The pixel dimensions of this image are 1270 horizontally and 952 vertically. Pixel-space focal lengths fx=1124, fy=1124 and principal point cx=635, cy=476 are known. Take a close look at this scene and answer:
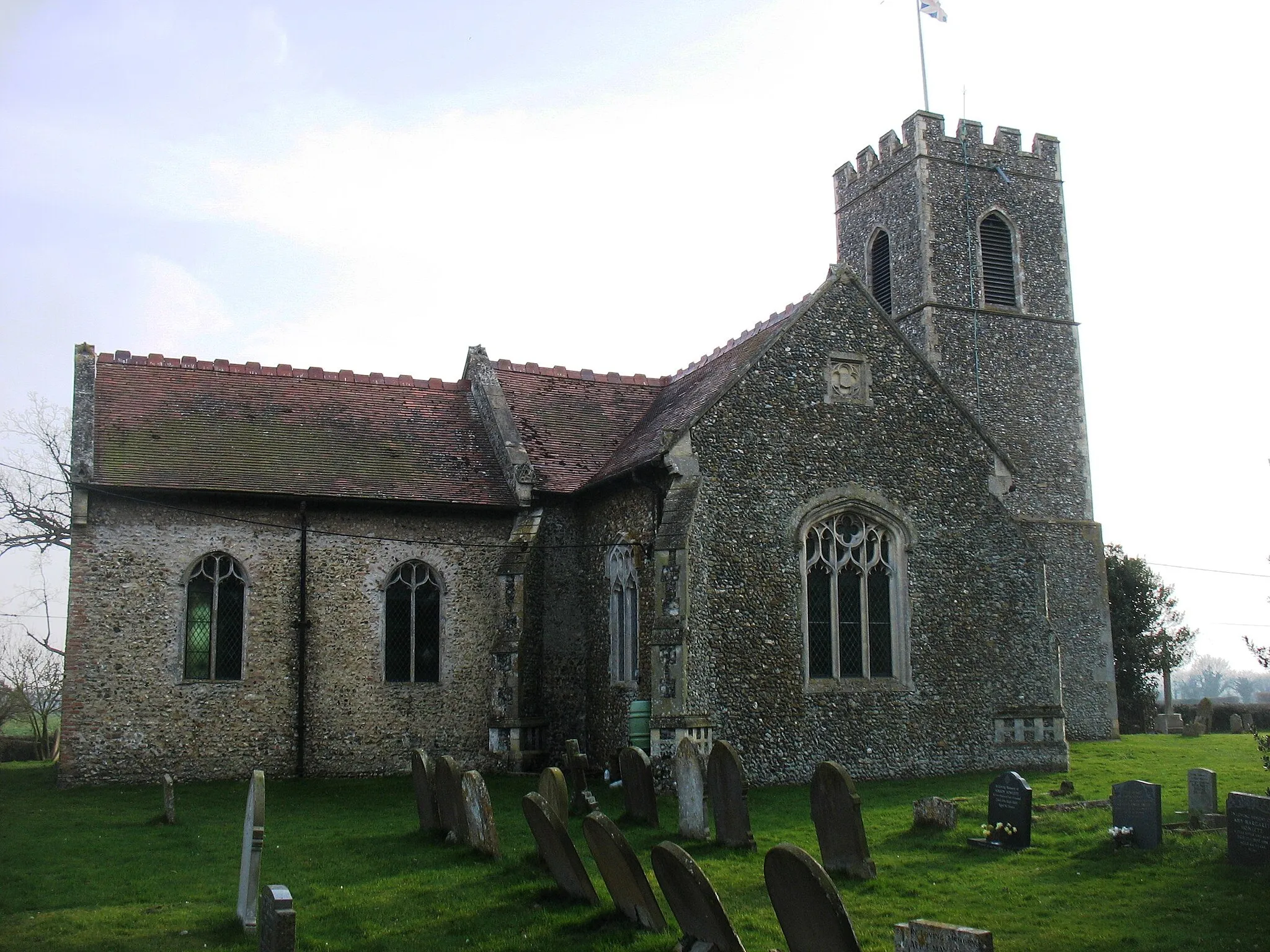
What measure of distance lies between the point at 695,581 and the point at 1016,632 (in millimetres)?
5725

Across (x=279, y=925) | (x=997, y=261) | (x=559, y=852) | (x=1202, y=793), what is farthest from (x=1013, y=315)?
(x=279, y=925)

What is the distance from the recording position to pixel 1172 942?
25.8 ft

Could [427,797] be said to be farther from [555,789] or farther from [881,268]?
[881,268]

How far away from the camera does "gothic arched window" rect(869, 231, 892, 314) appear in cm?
2933

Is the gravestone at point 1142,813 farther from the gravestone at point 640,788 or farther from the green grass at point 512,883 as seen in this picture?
the gravestone at point 640,788

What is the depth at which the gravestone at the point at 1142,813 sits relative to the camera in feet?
35.6

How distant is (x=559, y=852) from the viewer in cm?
909

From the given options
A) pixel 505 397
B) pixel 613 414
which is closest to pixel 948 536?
pixel 613 414

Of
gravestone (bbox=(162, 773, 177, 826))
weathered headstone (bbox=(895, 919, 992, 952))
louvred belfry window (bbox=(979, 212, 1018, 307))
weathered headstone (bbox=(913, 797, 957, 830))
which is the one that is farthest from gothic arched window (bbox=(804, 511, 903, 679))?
louvred belfry window (bbox=(979, 212, 1018, 307))

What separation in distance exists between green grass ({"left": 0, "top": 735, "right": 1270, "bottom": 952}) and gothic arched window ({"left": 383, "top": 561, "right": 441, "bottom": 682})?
3.99 meters

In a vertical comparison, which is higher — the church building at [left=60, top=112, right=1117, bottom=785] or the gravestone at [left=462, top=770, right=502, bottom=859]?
the church building at [left=60, top=112, right=1117, bottom=785]

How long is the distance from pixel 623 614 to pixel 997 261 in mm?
15998

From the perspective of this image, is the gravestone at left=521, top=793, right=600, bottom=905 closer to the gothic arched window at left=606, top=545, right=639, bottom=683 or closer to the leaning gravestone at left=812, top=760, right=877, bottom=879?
the leaning gravestone at left=812, top=760, right=877, bottom=879

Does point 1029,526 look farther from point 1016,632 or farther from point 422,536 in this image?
point 422,536
